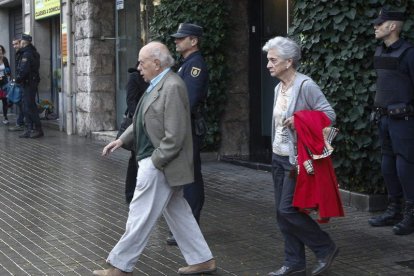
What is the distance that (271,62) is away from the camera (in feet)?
19.1

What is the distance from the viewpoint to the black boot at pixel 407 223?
7.20 metres

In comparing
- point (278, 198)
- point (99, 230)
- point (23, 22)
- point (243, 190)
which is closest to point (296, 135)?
point (278, 198)

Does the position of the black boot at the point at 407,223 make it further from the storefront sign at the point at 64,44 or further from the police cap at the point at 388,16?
the storefront sign at the point at 64,44

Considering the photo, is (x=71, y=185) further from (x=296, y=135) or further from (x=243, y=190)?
(x=296, y=135)

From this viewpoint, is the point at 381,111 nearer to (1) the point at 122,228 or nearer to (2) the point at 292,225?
(2) the point at 292,225

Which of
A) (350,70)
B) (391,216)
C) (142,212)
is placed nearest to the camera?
(142,212)

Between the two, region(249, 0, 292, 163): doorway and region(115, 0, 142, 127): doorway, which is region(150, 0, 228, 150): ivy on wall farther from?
region(115, 0, 142, 127): doorway

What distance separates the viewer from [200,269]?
5.98 meters

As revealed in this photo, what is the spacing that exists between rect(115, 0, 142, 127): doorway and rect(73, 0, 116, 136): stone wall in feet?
0.33

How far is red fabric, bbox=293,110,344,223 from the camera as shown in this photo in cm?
563

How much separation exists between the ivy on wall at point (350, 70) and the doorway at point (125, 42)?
7.00 meters

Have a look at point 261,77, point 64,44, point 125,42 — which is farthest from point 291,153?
point 64,44

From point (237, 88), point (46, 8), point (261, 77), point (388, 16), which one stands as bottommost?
point (237, 88)

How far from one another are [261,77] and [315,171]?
6.48 metres
